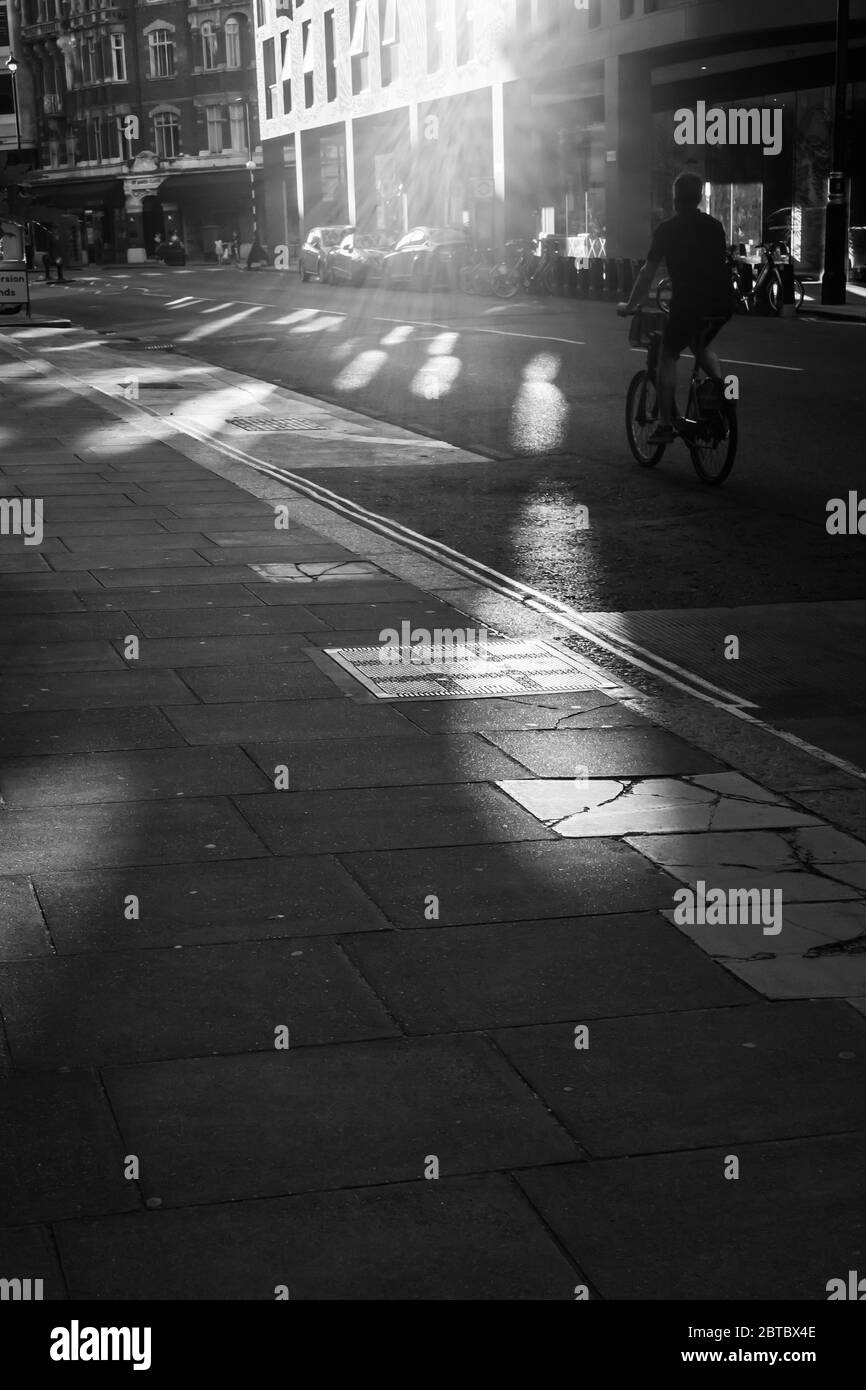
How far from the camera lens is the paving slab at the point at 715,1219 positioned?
3072mm

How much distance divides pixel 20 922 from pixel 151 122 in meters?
88.0

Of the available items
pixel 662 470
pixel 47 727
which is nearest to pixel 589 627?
pixel 47 727

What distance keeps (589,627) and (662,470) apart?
4.87 meters

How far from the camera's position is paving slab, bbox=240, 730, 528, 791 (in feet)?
19.2

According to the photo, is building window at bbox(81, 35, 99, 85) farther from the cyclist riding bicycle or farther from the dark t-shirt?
the dark t-shirt

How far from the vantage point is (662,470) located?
12867 mm

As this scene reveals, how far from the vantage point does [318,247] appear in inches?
2067

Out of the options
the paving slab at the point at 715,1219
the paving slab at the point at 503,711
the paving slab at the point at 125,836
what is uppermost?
the paving slab at the point at 503,711

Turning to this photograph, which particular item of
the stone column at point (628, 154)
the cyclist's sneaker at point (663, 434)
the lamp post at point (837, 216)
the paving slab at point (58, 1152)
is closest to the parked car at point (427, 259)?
the stone column at point (628, 154)

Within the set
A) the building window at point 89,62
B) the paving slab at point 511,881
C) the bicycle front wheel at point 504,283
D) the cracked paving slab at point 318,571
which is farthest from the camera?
the building window at point 89,62

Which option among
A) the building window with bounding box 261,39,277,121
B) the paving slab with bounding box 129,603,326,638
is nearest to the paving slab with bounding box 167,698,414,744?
the paving slab with bounding box 129,603,326,638

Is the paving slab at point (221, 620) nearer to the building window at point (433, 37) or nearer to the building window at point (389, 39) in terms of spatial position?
the building window at point (433, 37)

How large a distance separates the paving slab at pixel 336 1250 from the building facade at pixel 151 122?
279 ft

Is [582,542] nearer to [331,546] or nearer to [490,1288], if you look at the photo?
[331,546]
